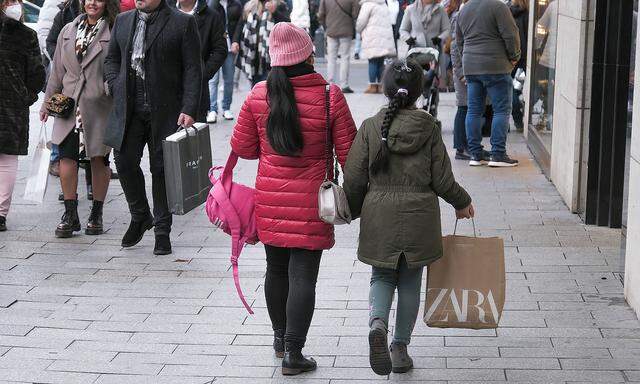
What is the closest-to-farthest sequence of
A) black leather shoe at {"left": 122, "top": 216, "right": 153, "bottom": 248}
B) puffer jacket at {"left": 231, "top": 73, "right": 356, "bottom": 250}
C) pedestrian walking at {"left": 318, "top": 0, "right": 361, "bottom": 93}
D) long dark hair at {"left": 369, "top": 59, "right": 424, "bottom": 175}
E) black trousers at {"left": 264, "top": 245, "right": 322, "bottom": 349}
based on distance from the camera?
long dark hair at {"left": 369, "top": 59, "right": 424, "bottom": 175}, puffer jacket at {"left": 231, "top": 73, "right": 356, "bottom": 250}, black trousers at {"left": 264, "top": 245, "right": 322, "bottom": 349}, black leather shoe at {"left": 122, "top": 216, "right": 153, "bottom": 248}, pedestrian walking at {"left": 318, "top": 0, "right": 361, "bottom": 93}

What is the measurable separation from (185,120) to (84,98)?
1143 mm

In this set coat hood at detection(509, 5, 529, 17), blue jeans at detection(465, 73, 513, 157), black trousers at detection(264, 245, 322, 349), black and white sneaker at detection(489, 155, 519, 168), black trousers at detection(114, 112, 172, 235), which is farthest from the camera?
coat hood at detection(509, 5, 529, 17)

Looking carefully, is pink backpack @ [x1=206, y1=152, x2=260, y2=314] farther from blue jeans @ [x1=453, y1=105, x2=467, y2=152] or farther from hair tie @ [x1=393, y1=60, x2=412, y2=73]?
blue jeans @ [x1=453, y1=105, x2=467, y2=152]

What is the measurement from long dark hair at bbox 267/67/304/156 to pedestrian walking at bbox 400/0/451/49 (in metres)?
9.02

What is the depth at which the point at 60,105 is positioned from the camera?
834 centimetres

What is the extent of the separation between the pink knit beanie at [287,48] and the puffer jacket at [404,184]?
0.42 m

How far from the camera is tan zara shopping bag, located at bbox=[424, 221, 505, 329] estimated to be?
5.35 m

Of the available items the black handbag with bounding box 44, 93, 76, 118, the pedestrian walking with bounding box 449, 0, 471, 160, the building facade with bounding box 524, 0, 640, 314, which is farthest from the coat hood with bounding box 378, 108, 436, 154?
the pedestrian walking with bounding box 449, 0, 471, 160

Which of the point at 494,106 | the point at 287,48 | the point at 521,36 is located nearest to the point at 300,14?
the point at 521,36

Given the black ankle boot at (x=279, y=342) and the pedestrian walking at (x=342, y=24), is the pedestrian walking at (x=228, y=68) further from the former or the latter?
the black ankle boot at (x=279, y=342)

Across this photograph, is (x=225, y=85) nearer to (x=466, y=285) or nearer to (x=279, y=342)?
(x=279, y=342)

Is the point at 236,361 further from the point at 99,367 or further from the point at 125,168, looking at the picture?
the point at 125,168

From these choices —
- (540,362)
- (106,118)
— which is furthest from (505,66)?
(540,362)

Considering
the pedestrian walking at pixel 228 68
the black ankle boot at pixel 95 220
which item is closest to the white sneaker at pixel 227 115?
the pedestrian walking at pixel 228 68
